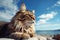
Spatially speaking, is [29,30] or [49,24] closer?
[29,30]

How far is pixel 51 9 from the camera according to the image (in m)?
2.13

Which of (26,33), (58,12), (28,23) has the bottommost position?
(26,33)

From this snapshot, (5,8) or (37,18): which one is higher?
(5,8)

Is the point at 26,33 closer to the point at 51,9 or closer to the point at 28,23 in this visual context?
the point at 28,23

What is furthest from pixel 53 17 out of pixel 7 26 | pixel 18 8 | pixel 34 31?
pixel 7 26

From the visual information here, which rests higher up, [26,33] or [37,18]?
[37,18]

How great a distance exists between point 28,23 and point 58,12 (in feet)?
1.53

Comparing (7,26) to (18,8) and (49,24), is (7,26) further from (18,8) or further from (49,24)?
(49,24)

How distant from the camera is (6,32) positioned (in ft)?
6.56

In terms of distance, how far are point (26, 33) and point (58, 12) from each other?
0.55 m

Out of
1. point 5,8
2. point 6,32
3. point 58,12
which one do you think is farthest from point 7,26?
point 58,12

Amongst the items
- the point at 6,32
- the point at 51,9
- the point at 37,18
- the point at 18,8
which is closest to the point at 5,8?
the point at 18,8

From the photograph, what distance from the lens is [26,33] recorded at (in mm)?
1965

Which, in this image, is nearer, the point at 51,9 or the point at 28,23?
the point at 28,23
